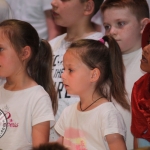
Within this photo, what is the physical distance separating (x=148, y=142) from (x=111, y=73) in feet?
0.99

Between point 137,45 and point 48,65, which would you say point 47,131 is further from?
point 137,45

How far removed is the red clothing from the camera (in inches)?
67.5

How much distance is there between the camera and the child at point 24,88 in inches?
71.8

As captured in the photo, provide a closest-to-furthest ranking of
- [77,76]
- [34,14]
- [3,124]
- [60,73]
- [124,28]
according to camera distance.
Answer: [77,76]
[3,124]
[124,28]
[60,73]
[34,14]

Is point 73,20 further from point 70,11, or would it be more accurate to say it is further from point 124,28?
point 124,28

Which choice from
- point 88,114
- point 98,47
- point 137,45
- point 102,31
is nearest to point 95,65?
point 98,47

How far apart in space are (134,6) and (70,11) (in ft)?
1.07

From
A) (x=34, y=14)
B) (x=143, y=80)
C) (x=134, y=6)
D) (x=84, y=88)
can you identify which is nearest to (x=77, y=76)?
(x=84, y=88)

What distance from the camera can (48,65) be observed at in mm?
1987

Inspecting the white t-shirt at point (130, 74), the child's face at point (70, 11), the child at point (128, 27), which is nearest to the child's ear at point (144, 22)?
the child at point (128, 27)

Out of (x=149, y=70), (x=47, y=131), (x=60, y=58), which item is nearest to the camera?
(x=149, y=70)

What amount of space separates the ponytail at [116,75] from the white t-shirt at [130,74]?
6 centimetres

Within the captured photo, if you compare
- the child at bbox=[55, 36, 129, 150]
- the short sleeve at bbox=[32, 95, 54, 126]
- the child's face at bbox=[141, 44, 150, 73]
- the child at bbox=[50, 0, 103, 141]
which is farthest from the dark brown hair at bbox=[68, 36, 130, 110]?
the child at bbox=[50, 0, 103, 141]

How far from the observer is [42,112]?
1820 mm
